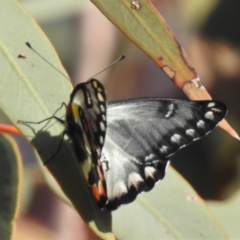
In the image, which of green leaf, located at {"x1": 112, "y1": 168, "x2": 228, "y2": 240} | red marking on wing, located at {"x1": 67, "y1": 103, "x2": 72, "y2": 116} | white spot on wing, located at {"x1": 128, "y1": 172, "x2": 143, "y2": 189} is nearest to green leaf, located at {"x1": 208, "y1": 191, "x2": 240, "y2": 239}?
green leaf, located at {"x1": 112, "y1": 168, "x2": 228, "y2": 240}

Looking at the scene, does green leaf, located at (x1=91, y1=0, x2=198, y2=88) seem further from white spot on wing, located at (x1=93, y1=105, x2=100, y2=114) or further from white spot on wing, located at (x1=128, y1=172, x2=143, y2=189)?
white spot on wing, located at (x1=128, y1=172, x2=143, y2=189)

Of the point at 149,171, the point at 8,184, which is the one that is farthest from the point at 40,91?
the point at 149,171

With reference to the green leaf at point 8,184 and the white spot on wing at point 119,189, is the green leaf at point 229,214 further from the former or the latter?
the green leaf at point 8,184

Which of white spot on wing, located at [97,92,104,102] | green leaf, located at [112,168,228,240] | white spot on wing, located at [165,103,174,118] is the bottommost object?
green leaf, located at [112,168,228,240]

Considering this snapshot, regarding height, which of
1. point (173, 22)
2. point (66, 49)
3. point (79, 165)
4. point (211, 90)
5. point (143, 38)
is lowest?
point (211, 90)

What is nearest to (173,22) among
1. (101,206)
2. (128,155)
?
(128,155)

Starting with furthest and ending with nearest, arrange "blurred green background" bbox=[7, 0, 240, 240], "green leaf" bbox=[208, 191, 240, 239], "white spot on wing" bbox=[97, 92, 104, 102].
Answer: "blurred green background" bbox=[7, 0, 240, 240] < "green leaf" bbox=[208, 191, 240, 239] < "white spot on wing" bbox=[97, 92, 104, 102]

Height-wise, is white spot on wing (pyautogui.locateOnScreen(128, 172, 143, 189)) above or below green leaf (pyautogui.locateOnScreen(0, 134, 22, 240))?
below

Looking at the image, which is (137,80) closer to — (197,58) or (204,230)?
(197,58)
